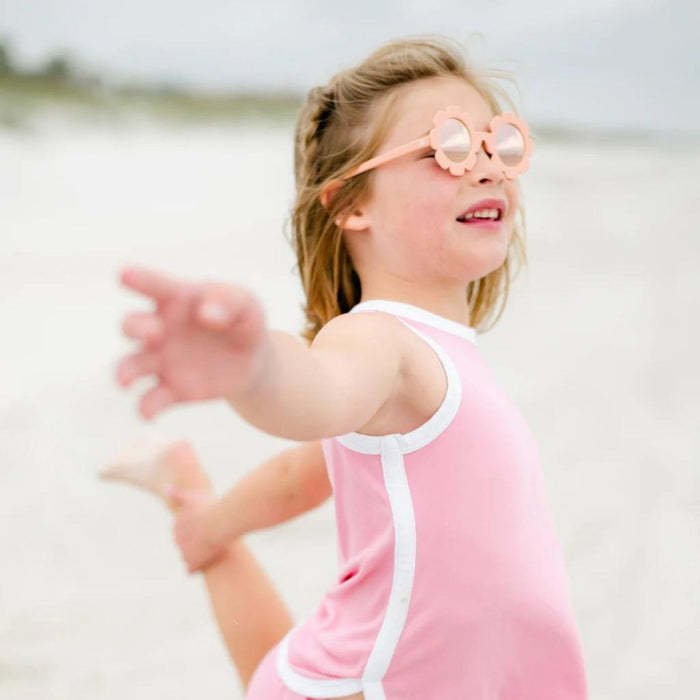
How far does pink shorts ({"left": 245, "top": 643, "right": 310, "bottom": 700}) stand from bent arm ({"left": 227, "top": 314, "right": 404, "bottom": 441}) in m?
→ 0.31

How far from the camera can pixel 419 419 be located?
0.67 meters

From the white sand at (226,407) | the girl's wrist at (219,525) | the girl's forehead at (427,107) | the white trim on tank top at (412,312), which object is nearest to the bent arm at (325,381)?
the white trim on tank top at (412,312)

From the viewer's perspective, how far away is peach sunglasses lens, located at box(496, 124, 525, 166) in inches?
31.4

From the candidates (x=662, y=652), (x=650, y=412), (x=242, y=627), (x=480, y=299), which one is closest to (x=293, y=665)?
(x=242, y=627)

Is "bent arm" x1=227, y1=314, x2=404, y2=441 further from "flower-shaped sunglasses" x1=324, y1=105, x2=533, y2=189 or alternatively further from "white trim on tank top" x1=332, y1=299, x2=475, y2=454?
"flower-shaped sunglasses" x1=324, y1=105, x2=533, y2=189

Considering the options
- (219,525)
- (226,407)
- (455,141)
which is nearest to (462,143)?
(455,141)

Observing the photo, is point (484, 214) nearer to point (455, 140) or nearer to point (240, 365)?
point (455, 140)

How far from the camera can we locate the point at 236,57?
119 inches

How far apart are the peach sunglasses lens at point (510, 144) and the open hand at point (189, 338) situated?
1.30 feet

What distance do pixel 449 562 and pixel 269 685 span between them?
0.72ft

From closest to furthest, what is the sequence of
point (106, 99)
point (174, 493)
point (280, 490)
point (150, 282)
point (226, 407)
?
1. point (150, 282)
2. point (280, 490)
3. point (174, 493)
4. point (226, 407)
5. point (106, 99)

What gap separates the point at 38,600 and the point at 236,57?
2.07 m

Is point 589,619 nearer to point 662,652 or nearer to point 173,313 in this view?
point 662,652

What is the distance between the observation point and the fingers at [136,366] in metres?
0.43
